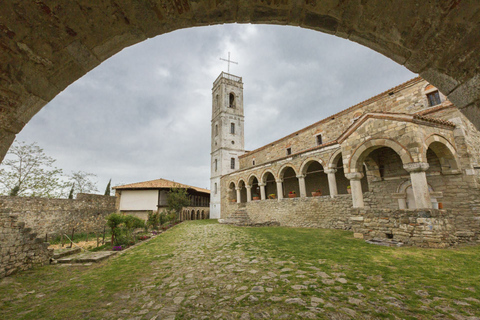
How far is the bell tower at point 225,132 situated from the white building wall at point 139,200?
23.9 feet

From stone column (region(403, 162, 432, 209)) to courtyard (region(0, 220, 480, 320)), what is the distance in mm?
1497

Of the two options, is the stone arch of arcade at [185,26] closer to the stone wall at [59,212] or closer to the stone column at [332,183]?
the stone column at [332,183]

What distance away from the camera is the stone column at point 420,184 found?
660 centimetres

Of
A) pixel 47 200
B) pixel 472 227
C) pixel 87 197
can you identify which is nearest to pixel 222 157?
pixel 87 197

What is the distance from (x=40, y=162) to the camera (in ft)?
56.9

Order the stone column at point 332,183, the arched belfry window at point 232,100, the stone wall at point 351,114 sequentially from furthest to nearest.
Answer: the arched belfry window at point 232,100 → the stone column at point 332,183 → the stone wall at point 351,114

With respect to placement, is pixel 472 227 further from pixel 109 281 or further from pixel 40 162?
pixel 40 162

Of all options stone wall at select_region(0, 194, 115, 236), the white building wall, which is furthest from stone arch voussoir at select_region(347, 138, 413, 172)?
the white building wall

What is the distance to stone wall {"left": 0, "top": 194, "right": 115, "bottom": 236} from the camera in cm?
1301

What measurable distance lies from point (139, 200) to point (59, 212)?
7839mm

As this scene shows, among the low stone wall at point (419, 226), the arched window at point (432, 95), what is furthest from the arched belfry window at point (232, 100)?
the low stone wall at point (419, 226)

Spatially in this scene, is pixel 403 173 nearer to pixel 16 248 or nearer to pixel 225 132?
pixel 16 248

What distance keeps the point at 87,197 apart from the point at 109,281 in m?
16.9

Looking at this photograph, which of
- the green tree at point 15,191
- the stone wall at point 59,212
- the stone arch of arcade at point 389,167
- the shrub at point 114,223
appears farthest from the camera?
the green tree at point 15,191
